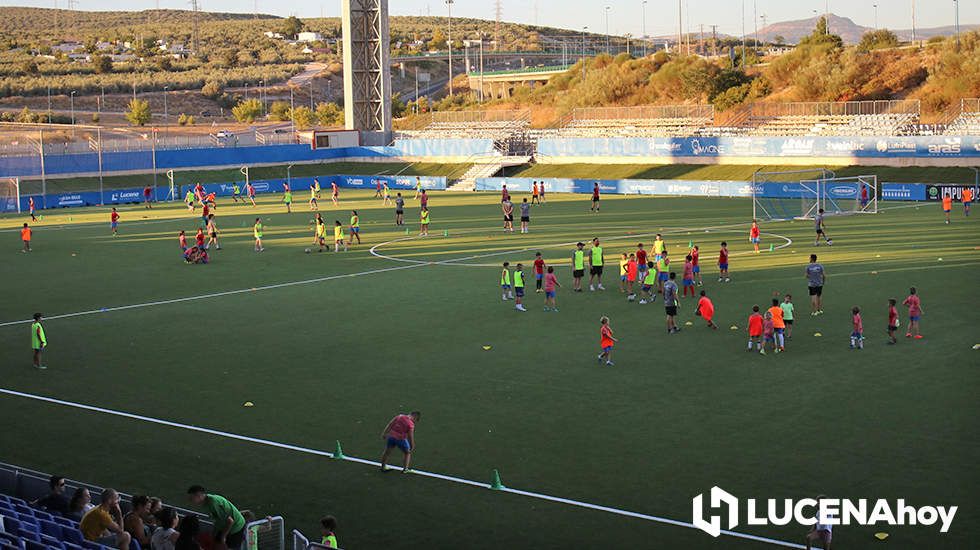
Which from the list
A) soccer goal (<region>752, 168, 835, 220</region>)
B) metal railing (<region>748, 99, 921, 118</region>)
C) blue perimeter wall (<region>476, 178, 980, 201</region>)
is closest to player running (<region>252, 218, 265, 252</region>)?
soccer goal (<region>752, 168, 835, 220</region>)

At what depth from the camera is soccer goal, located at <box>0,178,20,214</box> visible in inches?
2904

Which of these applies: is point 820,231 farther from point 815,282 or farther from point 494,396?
point 494,396

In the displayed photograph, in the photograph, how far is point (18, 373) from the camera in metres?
25.5

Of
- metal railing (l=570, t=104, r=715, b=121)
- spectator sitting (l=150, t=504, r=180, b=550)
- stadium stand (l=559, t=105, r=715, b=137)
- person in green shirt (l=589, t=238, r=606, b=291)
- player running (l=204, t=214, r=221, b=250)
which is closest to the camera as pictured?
spectator sitting (l=150, t=504, r=180, b=550)

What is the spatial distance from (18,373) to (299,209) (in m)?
46.1

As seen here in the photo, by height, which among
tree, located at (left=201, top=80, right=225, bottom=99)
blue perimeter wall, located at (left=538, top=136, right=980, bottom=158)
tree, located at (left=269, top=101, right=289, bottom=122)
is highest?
tree, located at (left=201, top=80, right=225, bottom=99)

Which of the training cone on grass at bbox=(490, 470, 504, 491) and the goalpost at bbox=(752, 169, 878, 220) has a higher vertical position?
the goalpost at bbox=(752, 169, 878, 220)

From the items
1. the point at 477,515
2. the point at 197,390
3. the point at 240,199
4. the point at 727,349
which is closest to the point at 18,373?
the point at 197,390

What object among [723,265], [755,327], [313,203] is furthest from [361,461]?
[313,203]

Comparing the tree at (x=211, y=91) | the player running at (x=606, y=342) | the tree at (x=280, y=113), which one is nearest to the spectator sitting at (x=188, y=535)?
the player running at (x=606, y=342)

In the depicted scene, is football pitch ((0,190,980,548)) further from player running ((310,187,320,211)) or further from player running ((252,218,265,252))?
player running ((310,187,320,211))

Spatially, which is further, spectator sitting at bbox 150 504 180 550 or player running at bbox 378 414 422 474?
player running at bbox 378 414 422 474

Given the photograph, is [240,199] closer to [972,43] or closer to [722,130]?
[722,130]

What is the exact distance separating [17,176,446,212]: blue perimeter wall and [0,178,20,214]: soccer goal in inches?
3.8
